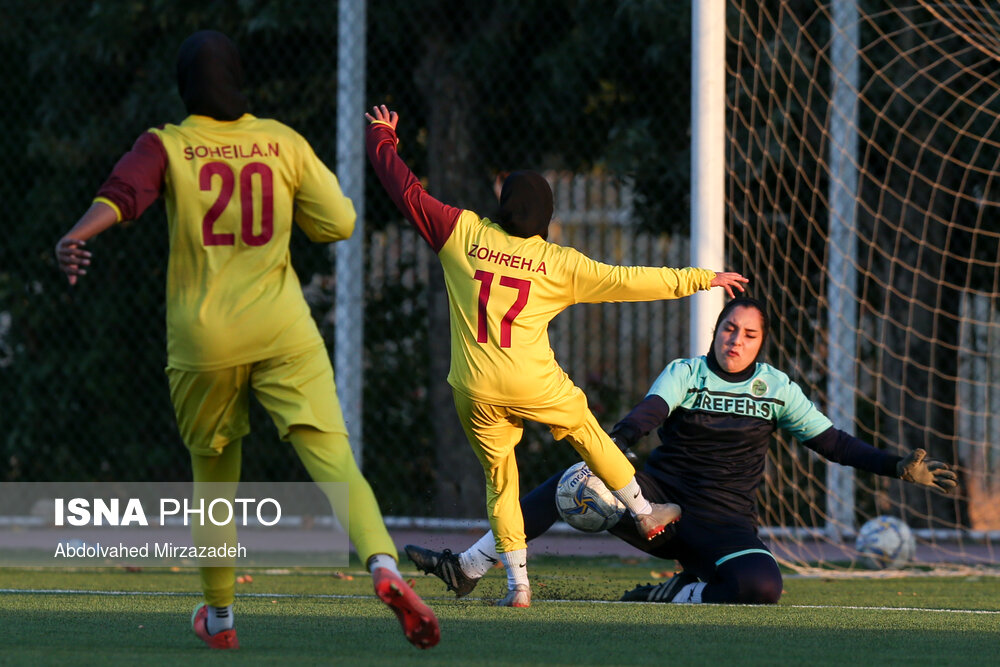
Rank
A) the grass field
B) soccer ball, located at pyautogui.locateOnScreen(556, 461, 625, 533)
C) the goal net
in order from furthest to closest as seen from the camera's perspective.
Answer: the goal net → soccer ball, located at pyautogui.locateOnScreen(556, 461, 625, 533) → the grass field

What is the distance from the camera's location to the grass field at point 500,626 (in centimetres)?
410

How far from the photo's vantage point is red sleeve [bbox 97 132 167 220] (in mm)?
3861

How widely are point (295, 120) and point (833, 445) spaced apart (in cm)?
528

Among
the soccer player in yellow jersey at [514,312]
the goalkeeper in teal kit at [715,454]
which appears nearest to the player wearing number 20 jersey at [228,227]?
the soccer player in yellow jersey at [514,312]

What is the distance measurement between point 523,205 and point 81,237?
2.06m

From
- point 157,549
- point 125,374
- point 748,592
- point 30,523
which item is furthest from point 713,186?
point 30,523

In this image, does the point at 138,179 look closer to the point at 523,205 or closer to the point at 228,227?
the point at 228,227

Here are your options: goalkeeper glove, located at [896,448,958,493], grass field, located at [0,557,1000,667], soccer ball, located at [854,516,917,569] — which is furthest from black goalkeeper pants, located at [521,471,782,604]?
soccer ball, located at [854,516,917,569]

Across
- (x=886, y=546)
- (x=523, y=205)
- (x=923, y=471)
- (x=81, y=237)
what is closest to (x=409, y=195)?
(x=523, y=205)

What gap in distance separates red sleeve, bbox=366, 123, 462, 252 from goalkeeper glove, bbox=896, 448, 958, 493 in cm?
193

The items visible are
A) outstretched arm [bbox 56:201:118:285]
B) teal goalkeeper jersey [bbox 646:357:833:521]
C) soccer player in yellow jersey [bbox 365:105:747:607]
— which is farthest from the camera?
teal goalkeeper jersey [bbox 646:357:833:521]

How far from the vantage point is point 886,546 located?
7742 mm

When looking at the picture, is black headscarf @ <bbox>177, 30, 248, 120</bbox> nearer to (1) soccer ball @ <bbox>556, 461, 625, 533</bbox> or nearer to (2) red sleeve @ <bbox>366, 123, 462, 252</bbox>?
(2) red sleeve @ <bbox>366, 123, 462, 252</bbox>

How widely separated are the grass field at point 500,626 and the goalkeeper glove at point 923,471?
51 centimetres
